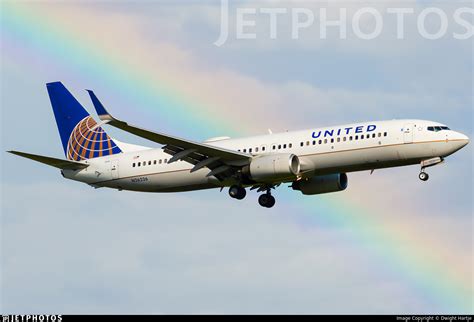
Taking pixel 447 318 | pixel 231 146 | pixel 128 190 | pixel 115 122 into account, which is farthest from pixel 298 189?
pixel 447 318

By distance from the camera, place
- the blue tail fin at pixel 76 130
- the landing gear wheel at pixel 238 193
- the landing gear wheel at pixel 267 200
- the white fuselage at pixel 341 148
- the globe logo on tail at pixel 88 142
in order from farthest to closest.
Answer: the blue tail fin at pixel 76 130 → the globe logo on tail at pixel 88 142 → the landing gear wheel at pixel 267 200 → the landing gear wheel at pixel 238 193 → the white fuselage at pixel 341 148

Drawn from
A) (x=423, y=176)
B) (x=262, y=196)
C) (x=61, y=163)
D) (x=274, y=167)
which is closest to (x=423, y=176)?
(x=423, y=176)

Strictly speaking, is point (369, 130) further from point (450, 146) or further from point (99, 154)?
point (99, 154)

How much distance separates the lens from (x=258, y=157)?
214ft

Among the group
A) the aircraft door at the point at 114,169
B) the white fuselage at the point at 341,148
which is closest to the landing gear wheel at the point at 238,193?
the white fuselage at the point at 341,148

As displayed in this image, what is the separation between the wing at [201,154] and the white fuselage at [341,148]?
0.99m

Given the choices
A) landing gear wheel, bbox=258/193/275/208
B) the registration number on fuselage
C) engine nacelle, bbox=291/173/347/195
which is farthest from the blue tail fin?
engine nacelle, bbox=291/173/347/195

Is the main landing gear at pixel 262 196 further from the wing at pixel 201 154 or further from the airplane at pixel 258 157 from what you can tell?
the wing at pixel 201 154

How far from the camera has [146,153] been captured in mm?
70312

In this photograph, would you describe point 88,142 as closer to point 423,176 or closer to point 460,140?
point 423,176

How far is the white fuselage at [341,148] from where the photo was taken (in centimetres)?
6206

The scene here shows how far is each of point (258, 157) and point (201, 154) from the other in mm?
3231

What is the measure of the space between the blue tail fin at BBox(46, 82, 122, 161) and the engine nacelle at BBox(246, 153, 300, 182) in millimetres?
11687

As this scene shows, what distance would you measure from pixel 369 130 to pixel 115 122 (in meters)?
14.0
